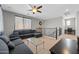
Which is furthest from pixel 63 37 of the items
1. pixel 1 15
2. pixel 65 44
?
pixel 1 15

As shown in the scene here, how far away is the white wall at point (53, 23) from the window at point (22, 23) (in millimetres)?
309

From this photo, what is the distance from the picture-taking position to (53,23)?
146 cm

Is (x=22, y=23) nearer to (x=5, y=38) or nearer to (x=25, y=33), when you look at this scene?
(x=25, y=33)

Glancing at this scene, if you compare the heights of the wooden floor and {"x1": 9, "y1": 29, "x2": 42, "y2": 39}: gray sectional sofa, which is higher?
{"x1": 9, "y1": 29, "x2": 42, "y2": 39}: gray sectional sofa

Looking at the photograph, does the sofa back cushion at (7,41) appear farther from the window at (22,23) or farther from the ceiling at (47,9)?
the ceiling at (47,9)

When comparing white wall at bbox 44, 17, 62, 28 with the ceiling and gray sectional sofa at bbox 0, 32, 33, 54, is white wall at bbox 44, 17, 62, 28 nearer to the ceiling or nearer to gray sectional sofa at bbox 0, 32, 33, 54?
the ceiling

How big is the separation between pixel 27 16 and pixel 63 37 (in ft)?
2.55

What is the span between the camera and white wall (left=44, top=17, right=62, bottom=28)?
4.71 feet

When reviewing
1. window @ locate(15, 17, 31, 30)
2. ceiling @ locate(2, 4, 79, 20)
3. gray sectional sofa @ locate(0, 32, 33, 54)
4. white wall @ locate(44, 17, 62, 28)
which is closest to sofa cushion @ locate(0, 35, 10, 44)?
gray sectional sofa @ locate(0, 32, 33, 54)

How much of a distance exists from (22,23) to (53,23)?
566 millimetres

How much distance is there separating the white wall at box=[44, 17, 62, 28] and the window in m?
0.31


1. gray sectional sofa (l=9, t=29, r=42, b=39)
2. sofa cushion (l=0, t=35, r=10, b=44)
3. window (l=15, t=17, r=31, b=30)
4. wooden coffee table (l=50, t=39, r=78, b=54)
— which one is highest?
window (l=15, t=17, r=31, b=30)
